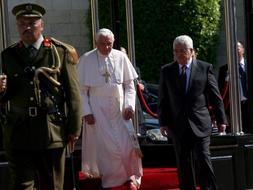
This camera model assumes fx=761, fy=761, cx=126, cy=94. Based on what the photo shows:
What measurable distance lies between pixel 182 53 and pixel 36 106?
1.89 meters

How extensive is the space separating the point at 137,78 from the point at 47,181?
2.42m

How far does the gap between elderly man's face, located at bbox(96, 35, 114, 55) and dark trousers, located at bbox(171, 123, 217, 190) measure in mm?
1065

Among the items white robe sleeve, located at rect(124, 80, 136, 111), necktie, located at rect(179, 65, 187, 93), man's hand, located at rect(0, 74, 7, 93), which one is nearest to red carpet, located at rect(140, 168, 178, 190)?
white robe sleeve, located at rect(124, 80, 136, 111)

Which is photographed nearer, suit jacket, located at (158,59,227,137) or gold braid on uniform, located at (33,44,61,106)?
gold braid on uniform, located at (33,44,61,106)

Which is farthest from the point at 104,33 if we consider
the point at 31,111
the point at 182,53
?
the point at 31,111

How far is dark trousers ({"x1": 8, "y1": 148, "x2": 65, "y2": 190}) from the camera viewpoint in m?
5.59

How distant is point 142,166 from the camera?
316 inches

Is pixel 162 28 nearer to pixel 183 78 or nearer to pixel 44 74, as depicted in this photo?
pixel 183 78

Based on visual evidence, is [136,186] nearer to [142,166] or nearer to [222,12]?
[142,166]

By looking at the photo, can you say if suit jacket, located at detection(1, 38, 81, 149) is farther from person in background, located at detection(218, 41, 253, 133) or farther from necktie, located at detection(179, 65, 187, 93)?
person in background, located at detection(218, 41, 253, 133)

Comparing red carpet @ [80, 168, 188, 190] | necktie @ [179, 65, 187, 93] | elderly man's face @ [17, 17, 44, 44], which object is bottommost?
red carpet @ [80, 168, 188, 190]

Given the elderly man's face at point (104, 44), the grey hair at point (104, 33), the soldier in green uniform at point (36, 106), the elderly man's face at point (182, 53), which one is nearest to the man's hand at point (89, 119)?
the elderly man's face at point (104, 44)

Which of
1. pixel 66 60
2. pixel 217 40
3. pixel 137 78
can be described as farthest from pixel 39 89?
pixel 217 40

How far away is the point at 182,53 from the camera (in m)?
7.02
